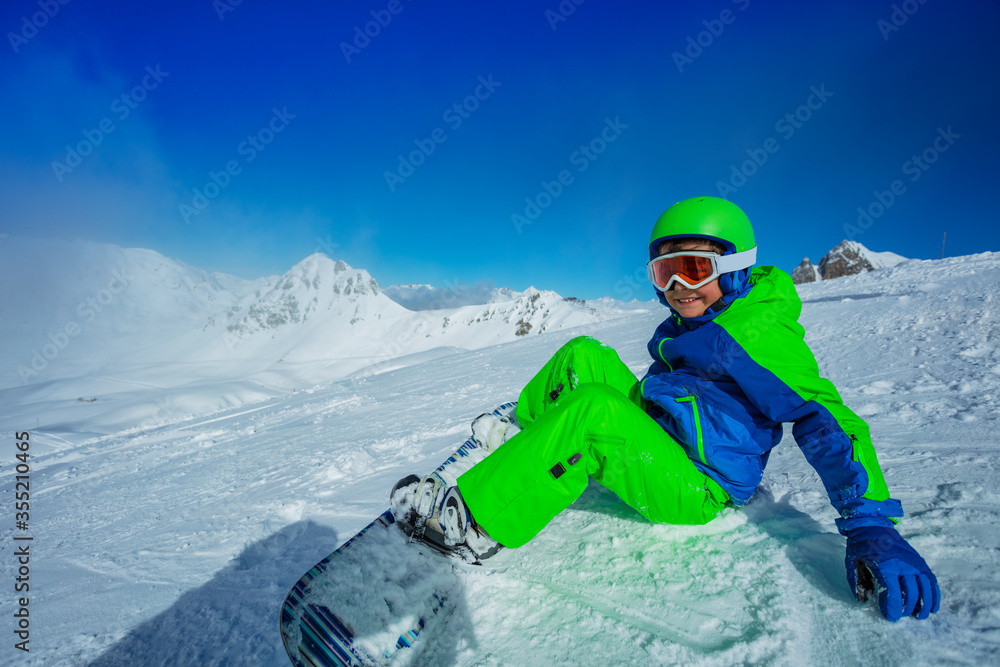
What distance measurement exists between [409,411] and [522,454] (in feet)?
16.3

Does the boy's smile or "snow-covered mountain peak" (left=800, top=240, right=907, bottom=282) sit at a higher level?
"snow-covered mountain peak" (left=800, top=240, right=907, bottom=282)

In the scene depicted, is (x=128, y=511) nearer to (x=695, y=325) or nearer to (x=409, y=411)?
(x=409, y=411)

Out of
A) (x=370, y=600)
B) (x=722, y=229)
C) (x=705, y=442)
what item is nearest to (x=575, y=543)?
(x=705, y=442)

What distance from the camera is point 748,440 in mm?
1910

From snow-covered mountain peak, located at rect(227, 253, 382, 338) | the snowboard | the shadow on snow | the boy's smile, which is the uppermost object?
snow-covered mountain peak, located at rect(227, 253, 382, 338)

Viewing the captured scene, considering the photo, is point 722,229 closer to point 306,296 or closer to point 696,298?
point 696,298

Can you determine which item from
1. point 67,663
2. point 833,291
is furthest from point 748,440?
point 833,291

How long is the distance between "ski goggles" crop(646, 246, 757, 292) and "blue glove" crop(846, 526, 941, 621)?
1279 millimetres

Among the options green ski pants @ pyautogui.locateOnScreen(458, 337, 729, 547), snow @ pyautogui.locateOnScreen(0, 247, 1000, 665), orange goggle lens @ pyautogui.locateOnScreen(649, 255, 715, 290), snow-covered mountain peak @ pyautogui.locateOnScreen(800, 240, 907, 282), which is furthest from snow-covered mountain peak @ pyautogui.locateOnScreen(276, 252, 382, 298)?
green ski pants @ pyautogui.locateOnScreen(458, 337, 729, 547)

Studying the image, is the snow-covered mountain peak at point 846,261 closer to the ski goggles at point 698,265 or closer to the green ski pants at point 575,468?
the ski goggles at point 698,265

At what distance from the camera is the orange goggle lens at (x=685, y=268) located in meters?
2.26

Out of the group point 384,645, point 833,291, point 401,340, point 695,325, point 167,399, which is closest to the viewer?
point 384,645

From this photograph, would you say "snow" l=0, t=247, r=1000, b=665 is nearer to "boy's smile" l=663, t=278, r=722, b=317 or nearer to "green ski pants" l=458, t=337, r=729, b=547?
"green ski pants" l=458, t=337, r=729, b=547

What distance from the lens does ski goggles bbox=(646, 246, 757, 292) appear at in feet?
7.32
